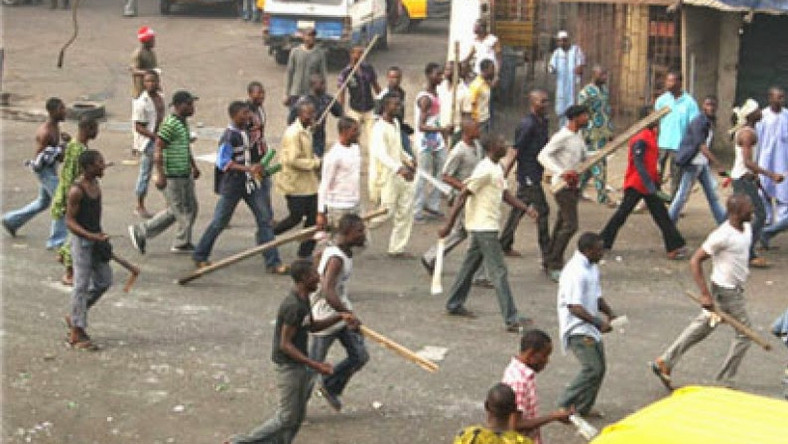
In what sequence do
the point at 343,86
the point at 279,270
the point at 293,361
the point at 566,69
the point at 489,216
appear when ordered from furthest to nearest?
the point at 566,69 → the point at 343,86 → the point at 279,270 → the point at 489,216 → the point at 293,361

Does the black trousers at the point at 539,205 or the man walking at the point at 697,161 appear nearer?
the black trousers at the point at 539,205

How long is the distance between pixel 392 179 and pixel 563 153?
172 centimetres

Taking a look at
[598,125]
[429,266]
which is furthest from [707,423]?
[598,125]

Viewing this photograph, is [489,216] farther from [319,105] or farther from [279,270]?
[319,105]

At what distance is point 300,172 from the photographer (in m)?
12.0

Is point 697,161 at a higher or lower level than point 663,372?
higher

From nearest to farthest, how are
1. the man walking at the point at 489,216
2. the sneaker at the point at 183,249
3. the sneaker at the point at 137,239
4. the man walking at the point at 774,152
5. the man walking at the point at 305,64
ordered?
the man walking at the point at 489,216
the sneaker at the point at 137,239
the sneaker at the point at 183,249
the man walking at the point at 774,152
the man walking at the point at 305,64

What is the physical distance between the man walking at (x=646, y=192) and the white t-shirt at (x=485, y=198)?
2.35m

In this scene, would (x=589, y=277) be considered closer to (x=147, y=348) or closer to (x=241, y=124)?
(x=147, y=348)

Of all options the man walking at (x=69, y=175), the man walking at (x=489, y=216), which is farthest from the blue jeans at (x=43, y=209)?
the man walking at (x=489, y=216)

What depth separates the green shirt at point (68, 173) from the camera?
36.1ft

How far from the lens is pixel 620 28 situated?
59.3ft

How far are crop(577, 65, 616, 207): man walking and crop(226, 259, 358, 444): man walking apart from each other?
23.4 ft

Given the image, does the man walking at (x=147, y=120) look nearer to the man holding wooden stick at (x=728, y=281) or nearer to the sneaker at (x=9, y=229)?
the sneaker at (x=9, y=229)
